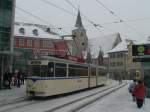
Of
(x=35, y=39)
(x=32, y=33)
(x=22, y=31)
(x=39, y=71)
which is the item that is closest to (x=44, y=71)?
(x=39, y=71)

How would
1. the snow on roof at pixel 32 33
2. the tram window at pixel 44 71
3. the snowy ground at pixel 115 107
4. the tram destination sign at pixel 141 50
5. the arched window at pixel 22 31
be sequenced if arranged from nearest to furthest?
1. the snowy ground at pixel 115 107
2. the tram window at pixel 44 71
3. the tram destination sign at pixel 141 50
4. the snow on roof at pixel 32 33
5. the arched window at pixel 22 31

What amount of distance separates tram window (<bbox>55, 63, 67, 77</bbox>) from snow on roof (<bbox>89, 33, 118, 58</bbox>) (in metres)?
107

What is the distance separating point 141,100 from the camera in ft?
61.6

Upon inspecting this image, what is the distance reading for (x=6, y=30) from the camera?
30750 mm

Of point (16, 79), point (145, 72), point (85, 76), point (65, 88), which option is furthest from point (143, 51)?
point (16, 79)

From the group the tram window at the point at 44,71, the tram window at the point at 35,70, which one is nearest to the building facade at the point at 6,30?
the tram window at the point at 35,70

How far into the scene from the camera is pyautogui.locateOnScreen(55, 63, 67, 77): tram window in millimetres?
23883

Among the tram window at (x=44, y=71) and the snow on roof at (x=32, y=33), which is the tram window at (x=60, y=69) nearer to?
the tram window at (x=44, y=71)

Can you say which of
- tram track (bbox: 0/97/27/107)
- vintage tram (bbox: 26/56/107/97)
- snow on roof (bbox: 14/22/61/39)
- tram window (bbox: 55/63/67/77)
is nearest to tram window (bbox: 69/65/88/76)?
vintage tram (bbox: 26/56/107/97)

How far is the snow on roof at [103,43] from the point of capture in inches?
5379

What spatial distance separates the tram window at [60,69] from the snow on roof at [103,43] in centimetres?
10680

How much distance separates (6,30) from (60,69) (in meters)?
8.40

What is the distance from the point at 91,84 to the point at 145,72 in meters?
10.8

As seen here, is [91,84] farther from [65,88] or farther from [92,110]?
[92,110]
